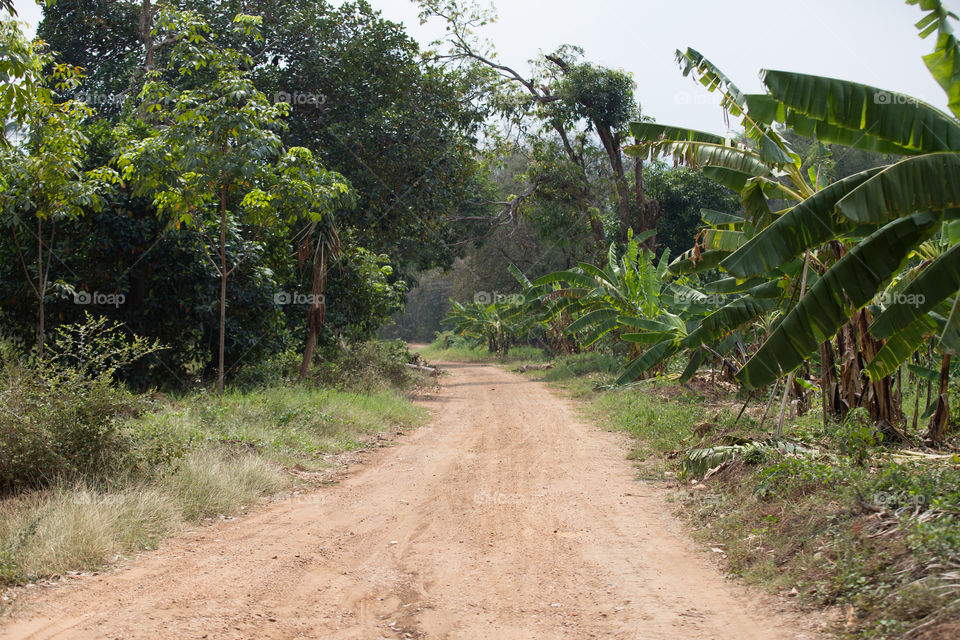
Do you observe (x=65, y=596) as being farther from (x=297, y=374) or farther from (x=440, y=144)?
(x=440, y=144)

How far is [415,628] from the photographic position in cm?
413

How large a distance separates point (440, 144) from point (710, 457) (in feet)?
41.9

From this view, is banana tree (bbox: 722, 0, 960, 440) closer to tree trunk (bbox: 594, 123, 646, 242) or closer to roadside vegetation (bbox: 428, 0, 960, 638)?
roadside vegetation (bbox: 428, 0, 960, 638)

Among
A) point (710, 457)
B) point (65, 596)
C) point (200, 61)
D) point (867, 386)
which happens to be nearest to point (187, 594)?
point (65, 596)

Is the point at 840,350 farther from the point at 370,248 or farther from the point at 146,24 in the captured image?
the point at 146,24

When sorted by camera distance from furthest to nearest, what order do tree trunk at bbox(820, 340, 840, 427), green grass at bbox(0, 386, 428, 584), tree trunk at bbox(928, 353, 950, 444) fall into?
1. tree trunk at bbox(820, 340, 840, 427)
2. tree trunk at bbox(928, 353, 950, 444)
3. green grass at bbox(0, 386, 428, 584)

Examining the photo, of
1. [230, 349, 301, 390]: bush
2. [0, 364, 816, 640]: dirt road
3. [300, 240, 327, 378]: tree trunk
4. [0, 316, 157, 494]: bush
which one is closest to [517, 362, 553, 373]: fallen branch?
[300, 240, 327, 378]: tree trunk

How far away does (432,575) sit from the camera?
504 cm

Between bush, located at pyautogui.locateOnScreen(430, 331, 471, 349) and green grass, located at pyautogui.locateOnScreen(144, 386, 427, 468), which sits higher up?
green grass, located at pyautogui.locateOnScreen(144, 386, 427, 468)

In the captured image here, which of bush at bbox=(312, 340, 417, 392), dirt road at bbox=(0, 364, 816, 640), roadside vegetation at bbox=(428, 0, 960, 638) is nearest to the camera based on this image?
dirt road at bbox=(0, 364, 816, 640)

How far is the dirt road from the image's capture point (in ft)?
13.4

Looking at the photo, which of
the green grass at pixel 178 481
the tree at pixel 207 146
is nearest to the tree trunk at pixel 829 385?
the green grass at pixel 178 481

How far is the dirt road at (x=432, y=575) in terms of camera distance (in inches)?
161

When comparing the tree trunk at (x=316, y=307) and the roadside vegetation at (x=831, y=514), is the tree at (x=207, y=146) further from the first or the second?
the roadside vegetation at (x=831, y=514)
